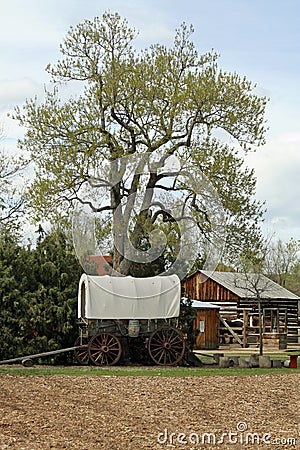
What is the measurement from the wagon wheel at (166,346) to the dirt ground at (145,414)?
19.7 ft

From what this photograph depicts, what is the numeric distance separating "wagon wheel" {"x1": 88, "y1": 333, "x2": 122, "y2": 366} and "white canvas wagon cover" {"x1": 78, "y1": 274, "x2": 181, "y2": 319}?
0.63m

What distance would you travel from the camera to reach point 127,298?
22156 millimetres

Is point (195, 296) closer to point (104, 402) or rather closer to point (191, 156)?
point (191, 156)

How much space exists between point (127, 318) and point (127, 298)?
57 centimetres

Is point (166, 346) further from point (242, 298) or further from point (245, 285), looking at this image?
point (245, 285)

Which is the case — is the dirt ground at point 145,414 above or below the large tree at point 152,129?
below

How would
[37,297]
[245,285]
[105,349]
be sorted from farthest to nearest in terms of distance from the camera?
[245,285] < [37,297] < [105,349]

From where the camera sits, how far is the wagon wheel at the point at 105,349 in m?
22.1

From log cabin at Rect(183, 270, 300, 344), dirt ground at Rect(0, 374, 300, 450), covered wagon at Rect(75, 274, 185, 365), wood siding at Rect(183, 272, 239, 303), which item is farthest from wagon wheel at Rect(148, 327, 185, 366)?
wood siding at Rect(183, 272, 239, 303)

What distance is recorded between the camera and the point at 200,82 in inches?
1061

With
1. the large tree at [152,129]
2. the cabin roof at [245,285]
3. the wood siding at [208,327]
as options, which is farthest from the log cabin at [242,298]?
the large tree at [152,129]

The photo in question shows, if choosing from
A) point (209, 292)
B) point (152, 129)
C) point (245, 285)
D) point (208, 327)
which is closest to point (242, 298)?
point (245, 285)

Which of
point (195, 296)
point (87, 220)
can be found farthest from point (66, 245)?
point (195, 296)

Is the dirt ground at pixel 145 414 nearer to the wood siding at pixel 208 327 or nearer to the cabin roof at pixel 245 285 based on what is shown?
the wood siding at pixel 208 327
